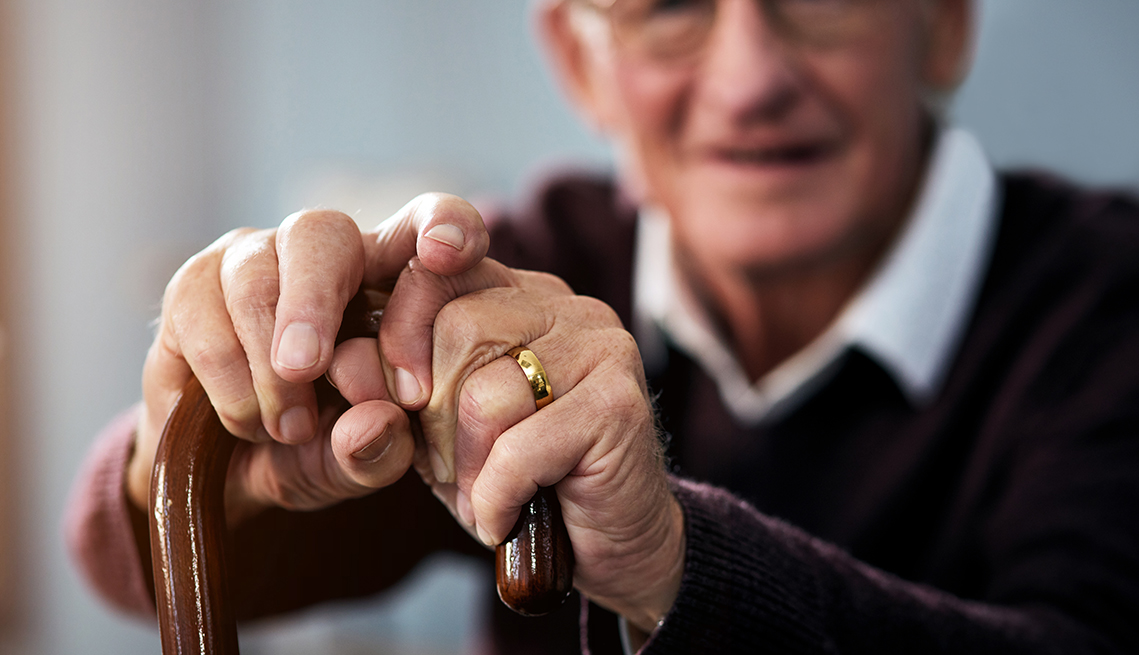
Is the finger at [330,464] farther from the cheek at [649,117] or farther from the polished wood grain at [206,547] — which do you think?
the cheek at [649,117]

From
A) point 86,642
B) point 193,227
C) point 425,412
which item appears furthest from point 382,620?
point 425,412

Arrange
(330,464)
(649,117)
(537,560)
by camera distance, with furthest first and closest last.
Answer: (649,117) < (330,464) < (537,560)

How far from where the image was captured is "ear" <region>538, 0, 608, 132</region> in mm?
1068

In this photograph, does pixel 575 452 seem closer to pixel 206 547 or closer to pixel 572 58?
pixel 206 547

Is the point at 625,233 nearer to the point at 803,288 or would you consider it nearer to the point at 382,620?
the point at 803,288

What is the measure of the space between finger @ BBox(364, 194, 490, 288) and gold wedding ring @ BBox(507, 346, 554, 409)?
6 centimetres

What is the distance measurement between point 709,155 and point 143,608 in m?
0.72

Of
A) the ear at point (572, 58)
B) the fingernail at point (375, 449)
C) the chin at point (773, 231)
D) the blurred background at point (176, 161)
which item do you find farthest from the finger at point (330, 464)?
the blurred background at point (176, 161)

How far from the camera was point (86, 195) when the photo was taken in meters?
2.17

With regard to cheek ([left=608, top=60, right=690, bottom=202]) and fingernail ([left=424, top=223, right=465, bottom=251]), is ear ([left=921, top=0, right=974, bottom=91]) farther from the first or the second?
fingernail ([left=424, top=223, right=465, bottom=251])

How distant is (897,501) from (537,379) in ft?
2.06

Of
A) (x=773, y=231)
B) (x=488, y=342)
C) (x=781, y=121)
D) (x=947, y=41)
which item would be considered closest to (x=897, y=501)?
(x=773, y=231)

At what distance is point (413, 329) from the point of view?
1.31ft

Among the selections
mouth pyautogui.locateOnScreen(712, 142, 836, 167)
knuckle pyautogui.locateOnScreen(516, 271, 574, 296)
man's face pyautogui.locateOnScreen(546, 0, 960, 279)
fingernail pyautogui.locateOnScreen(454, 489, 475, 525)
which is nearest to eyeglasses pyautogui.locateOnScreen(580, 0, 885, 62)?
man's face pyautogui.locateOnScreen(546, 0, 960, 279)
